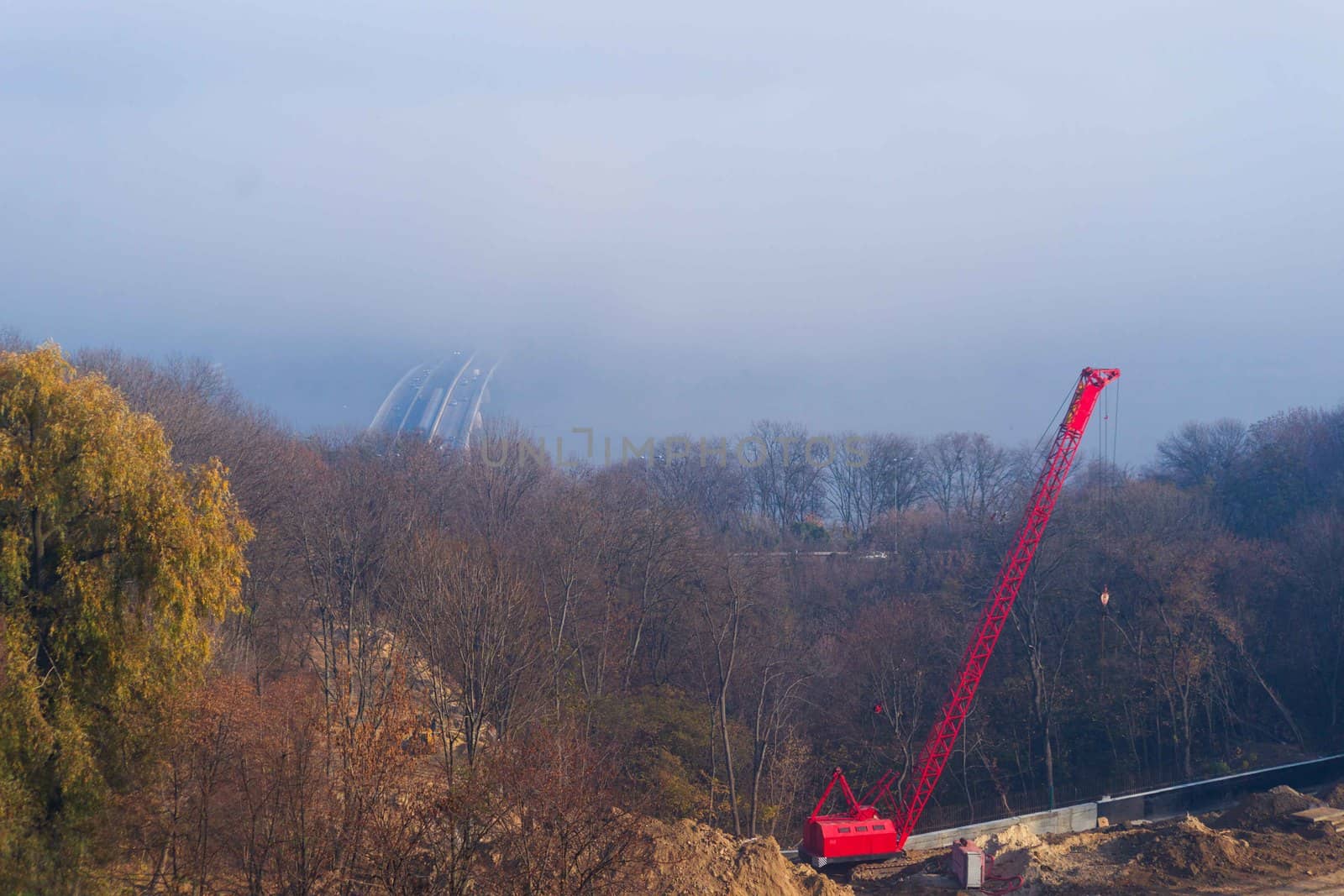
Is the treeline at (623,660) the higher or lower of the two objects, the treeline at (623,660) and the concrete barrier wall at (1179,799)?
the higher

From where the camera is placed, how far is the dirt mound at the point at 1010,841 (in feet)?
76.0

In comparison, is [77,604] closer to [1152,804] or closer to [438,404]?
[1152,804]

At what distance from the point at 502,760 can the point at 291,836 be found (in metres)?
3.11

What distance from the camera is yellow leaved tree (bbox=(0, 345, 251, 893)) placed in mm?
12180

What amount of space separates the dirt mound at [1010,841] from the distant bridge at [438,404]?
47.1 metres

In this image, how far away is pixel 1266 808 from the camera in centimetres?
2403

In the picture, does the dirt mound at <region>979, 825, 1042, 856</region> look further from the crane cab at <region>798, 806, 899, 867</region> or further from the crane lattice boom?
the crane lattice boom

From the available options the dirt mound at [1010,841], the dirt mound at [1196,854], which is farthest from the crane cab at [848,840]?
the dirt mound at [1196,854]

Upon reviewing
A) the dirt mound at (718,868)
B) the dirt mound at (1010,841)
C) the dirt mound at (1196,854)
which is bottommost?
the dirt mound at (1010,841)

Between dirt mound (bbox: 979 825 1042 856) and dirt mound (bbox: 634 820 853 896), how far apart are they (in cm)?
544

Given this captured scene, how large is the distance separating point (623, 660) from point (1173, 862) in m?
21.6

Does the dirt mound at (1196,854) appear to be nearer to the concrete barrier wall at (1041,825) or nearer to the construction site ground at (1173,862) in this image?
the construction site ground at (1173,862)

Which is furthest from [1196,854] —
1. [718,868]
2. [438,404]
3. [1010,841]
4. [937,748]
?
[438,404]

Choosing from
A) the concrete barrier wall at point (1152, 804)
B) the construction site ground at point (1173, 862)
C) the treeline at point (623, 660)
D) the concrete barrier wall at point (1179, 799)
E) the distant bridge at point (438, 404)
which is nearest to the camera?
the treeline at point (623, 660)
